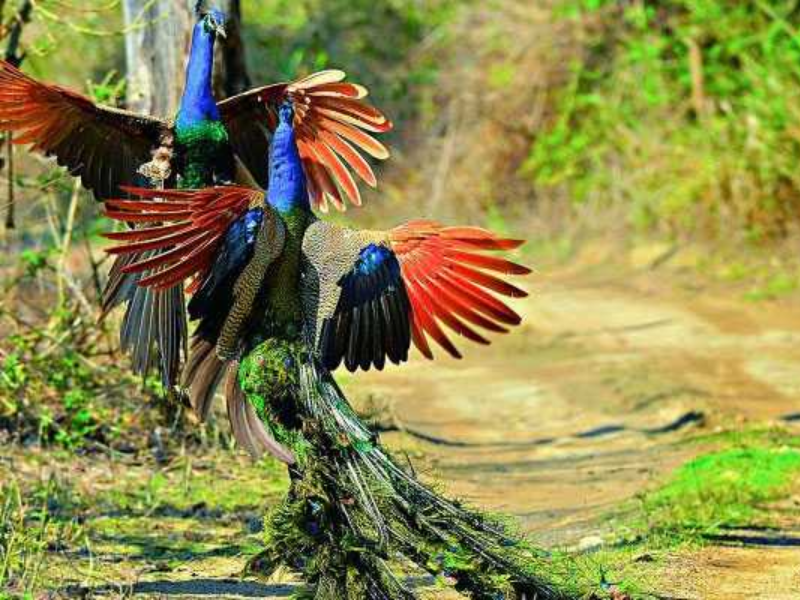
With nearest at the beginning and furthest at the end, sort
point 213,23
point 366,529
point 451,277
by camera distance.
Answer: point 366,529 → point 451,277 → point 213,23

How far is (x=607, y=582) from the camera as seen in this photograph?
15.8 ft

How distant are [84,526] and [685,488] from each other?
267cm

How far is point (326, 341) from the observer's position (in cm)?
523

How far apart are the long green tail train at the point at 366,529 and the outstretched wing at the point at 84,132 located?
1700 millimetres

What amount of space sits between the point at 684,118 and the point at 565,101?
1.56 meters

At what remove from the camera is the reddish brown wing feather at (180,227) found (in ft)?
15.5

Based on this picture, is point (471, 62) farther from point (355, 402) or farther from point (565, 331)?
point (355, 402)

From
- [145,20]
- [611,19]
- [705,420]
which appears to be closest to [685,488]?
[705,420]

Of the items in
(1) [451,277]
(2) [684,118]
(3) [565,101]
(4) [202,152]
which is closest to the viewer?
(1) [451,277]

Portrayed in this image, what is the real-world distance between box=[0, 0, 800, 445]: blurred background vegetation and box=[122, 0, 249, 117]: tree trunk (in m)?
2.03

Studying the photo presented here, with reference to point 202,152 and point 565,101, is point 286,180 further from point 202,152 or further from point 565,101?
point 565,101

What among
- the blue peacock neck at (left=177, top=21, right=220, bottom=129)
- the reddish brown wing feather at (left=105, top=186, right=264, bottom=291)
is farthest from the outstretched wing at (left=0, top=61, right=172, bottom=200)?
the reddish brown wing feather at (left=105, top=186, right=264, bottom=291)

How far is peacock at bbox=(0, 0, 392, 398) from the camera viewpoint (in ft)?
19.9

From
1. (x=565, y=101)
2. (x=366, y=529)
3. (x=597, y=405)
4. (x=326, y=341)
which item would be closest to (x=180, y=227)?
(x=326, y=341)
